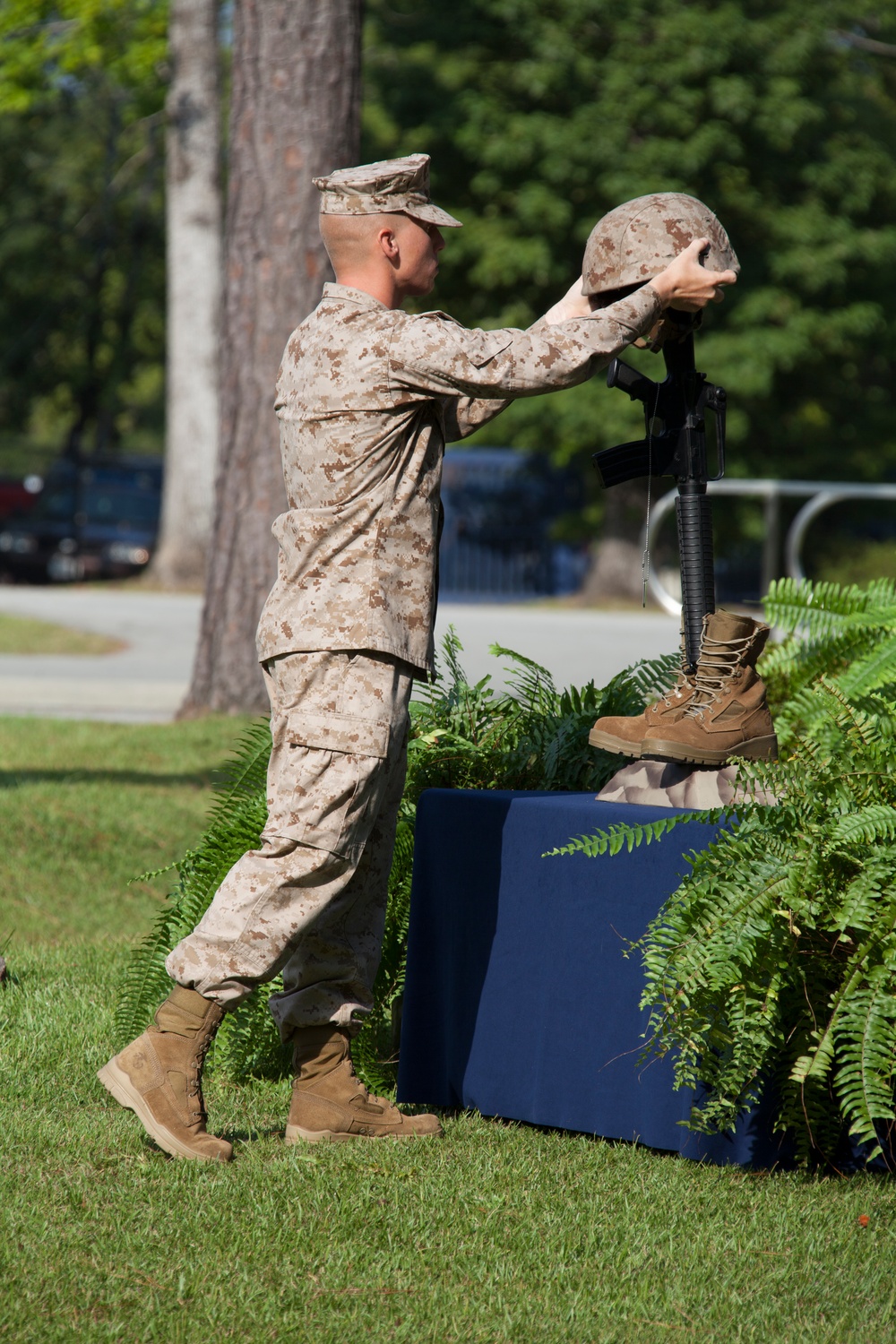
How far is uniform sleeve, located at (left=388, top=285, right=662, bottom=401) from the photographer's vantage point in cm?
314

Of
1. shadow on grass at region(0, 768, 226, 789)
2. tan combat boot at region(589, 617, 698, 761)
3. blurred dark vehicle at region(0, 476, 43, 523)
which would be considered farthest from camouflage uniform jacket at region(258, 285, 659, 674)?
blurred dark vehicle at region(0, 476, 43, 523)

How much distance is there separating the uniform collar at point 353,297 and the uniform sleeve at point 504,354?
0.16 m

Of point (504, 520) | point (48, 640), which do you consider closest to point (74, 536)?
point (504, 520)

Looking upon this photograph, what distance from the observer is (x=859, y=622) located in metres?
4.97

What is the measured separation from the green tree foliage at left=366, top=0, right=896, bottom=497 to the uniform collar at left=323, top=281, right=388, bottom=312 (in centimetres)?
1797

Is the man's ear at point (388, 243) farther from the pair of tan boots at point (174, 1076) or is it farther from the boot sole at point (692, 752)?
the pair of tan boots at point (174, 1076)

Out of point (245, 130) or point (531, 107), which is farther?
point (531, 107)

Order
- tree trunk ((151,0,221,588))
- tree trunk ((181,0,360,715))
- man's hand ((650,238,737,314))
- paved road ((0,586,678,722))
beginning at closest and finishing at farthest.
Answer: man's hand ((650,238,737,314)), tree trunk ((181,0,360,715)), paved road ((0,586,678,722)), tree trunk ((151,0,221,588))

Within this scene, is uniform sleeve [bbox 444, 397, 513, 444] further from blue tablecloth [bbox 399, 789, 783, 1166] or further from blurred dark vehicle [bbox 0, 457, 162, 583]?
blurred dark vehicle [bbox 0, 457, 162, 583]

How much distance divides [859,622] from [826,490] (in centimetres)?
1073

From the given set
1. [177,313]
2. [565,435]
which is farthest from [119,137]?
[565,435]

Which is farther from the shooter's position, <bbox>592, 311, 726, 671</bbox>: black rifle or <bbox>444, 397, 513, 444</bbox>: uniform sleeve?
<bbox>592, 311, 726, 671</bbox>: black rifle

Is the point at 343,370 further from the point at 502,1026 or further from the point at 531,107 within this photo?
the point at 531,107

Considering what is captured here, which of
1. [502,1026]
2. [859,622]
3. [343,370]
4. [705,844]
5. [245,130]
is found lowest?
[502,1026]
